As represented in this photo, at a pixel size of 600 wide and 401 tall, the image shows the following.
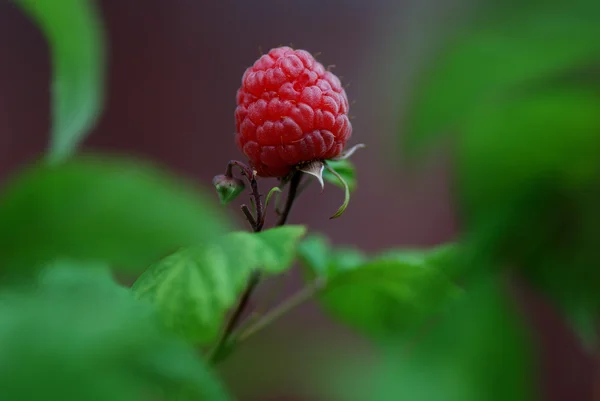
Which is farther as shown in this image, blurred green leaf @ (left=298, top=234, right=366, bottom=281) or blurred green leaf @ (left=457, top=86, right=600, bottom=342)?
blurred green leaf @ (left=298, top=234, right=366, bottom=281)

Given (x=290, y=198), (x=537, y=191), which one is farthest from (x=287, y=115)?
(x=537, y=191)

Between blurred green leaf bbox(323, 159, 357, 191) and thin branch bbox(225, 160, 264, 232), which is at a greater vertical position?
thin branch bbox(225, 160, 264, 232)

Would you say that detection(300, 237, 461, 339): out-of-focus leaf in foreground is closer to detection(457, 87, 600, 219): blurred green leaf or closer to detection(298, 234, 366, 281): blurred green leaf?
detection(298, 234, 366, 281): blurred green leaf

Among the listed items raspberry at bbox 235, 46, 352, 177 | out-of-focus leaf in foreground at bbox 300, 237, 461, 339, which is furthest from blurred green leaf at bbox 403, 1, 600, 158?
out-of-focus leaf in foreground at bbox 300, 237, 461, 339

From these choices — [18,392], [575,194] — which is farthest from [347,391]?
[18,392]

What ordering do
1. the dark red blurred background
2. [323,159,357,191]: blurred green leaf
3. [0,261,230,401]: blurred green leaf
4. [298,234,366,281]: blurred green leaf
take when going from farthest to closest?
the dark red blurred background, [298,234,366,281]: blurred green leaf, [323,159,357,191]: blurred green leaf, [0,261,230,401]: blurred green leaf

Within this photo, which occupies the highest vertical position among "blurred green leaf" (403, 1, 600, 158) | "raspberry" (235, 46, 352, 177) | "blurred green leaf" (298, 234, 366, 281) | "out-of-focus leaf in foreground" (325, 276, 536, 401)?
"blurred green leaf" (403, 1, 600, 158)

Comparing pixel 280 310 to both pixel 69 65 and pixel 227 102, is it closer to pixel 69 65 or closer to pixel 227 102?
pixel 69 65
